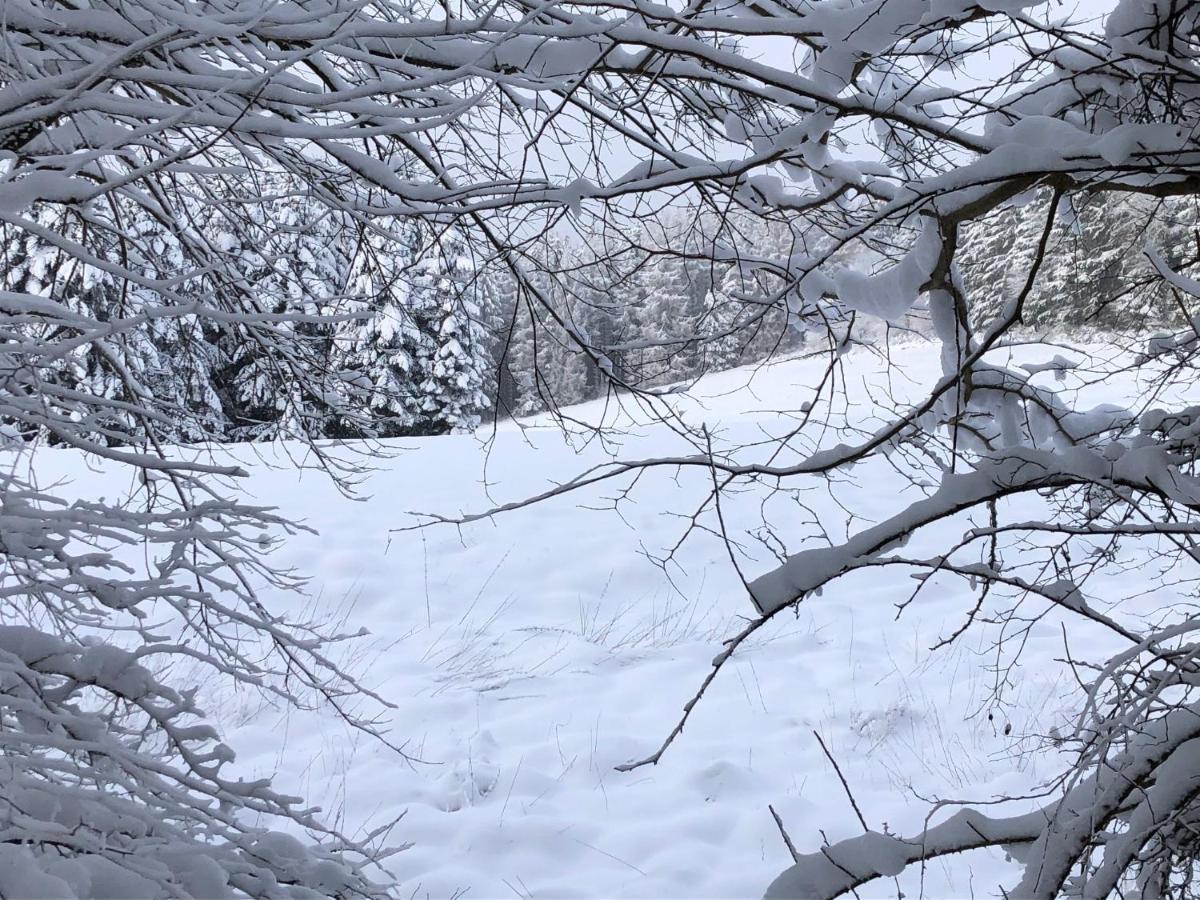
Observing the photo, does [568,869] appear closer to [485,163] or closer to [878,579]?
[485,163]

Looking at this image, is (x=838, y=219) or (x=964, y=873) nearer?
(x=838, y=219)

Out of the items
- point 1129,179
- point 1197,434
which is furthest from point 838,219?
point 1197,434

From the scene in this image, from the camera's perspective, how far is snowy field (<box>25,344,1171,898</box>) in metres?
3.69

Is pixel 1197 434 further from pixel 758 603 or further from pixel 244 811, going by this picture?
pixel 244 811

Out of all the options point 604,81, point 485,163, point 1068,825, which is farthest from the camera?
point 485,163

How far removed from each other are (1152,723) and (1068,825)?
11.5 inches

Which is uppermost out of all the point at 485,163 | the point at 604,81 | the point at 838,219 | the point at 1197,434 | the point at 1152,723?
the point at 485,163

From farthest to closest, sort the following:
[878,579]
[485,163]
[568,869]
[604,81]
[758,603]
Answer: [878,579] → [568,869] → [485,163] → [604,81] → [758,603]

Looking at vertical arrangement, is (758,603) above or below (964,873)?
above

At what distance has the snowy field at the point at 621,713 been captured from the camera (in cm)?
369

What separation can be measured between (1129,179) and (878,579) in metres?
5.36

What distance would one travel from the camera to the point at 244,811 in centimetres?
413

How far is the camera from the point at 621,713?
15.9 ft

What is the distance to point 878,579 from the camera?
22.4ft
